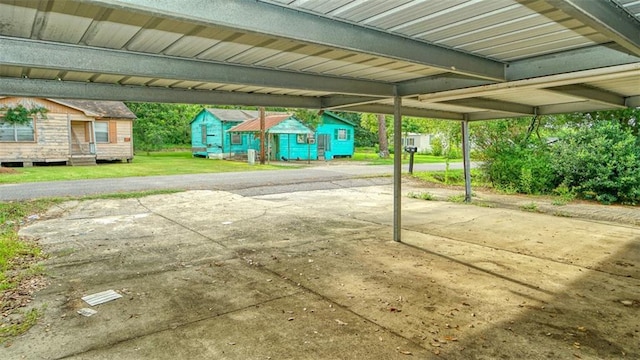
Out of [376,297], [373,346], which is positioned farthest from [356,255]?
[373,346]

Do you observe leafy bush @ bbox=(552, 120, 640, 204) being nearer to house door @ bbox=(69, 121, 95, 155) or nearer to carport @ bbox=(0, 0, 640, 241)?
carport @ bbox=(0, 0, 640, 241)

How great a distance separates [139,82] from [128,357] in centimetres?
357

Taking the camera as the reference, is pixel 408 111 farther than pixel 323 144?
No

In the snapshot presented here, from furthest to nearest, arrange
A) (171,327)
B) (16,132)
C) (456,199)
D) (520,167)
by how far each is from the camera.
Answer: (16,132)
(520,167)
(456,199)
(171,327)

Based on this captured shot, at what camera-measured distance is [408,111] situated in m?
8.07

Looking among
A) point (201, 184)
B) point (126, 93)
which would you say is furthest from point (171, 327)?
point (201, 184)

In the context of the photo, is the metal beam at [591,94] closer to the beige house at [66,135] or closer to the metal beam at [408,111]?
the metal beam at [408,111]

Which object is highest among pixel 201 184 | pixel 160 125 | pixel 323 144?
pixel 160 125

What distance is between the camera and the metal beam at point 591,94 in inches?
210

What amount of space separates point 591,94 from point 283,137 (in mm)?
19893

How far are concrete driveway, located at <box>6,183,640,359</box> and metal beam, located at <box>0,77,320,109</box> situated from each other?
211cm

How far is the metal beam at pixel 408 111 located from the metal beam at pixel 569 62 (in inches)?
123

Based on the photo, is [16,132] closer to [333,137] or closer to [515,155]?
[333,137]

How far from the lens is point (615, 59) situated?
370 centimetres
